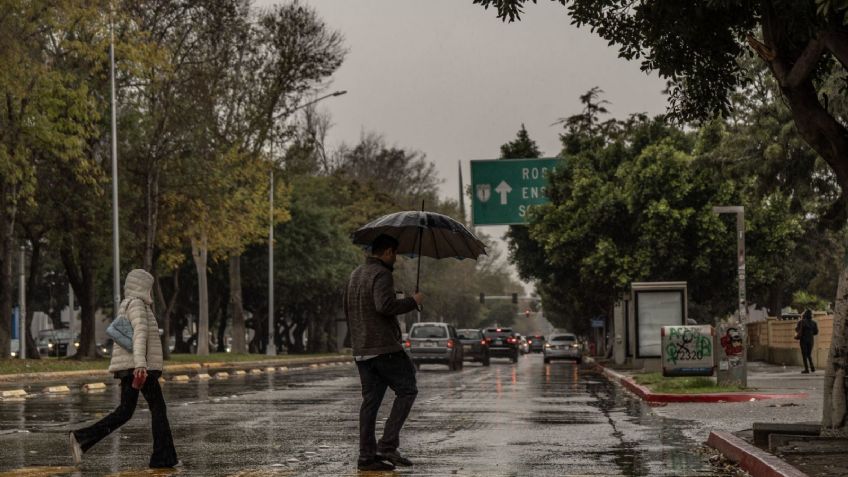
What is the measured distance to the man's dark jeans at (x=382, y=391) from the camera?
11.9m

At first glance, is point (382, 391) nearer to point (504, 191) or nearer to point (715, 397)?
point (715, 397)

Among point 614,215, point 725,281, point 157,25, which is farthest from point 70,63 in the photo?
point 725,281

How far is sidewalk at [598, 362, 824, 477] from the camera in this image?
39.4 feet

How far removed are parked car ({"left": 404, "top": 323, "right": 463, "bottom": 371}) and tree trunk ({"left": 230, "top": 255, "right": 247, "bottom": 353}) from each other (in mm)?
17456

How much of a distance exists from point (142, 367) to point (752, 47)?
660cm

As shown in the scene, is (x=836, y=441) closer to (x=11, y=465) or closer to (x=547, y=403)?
(x=11, y=465)

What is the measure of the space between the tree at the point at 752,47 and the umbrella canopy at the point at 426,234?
2.24 meters

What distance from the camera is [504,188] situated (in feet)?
151

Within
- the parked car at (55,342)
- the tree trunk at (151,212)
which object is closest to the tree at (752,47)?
the tree trunk at (151,212)

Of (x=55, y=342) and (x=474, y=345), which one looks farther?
(x=55, y=342)

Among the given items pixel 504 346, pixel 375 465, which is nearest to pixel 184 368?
pixel 504 346

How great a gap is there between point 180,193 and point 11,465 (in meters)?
36.7

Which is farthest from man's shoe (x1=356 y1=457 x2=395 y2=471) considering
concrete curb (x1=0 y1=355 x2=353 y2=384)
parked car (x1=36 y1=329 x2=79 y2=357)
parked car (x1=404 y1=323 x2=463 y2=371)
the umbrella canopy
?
parked car (x1=36 y1=329 x2=79 y2=357)

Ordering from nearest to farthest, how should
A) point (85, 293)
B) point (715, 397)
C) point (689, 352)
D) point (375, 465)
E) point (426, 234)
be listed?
point (375, 465) < point (426, 234) < point (715, 397) < point (689, 352) < point (85, 293)
